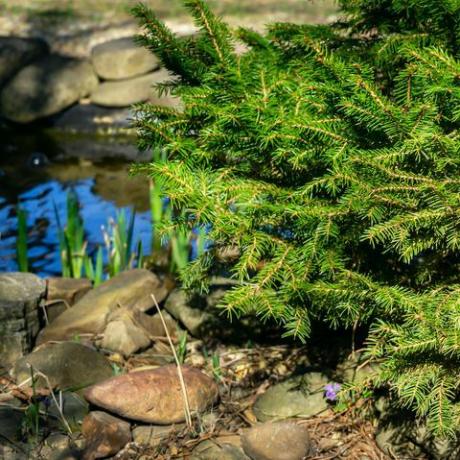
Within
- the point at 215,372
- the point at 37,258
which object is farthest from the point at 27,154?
the point at 215,372

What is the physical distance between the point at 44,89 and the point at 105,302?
5223mm

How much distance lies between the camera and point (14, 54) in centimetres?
897

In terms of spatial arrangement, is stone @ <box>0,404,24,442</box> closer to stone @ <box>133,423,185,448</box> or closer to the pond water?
stone @ <box>133,423,185,448</box>

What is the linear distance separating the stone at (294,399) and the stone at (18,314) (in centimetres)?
112

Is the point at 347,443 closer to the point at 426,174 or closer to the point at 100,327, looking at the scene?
the point at 426,174

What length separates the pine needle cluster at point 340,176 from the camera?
2486mm

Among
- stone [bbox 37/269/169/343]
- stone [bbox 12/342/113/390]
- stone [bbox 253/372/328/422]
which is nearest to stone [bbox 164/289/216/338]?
stone [bbox 37/269/169/343]

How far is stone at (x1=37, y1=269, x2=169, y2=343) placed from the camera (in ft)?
12.6

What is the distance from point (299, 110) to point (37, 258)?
9.41 feet

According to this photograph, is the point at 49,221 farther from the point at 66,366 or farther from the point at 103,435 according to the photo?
the point at 103,435

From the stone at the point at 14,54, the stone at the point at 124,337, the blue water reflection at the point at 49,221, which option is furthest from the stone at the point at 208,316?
the stone at the point at 14,54

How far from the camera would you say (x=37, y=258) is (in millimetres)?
5168

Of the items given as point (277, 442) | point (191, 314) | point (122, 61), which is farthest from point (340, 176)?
point (122, 61)

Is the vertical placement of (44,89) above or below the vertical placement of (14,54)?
below
